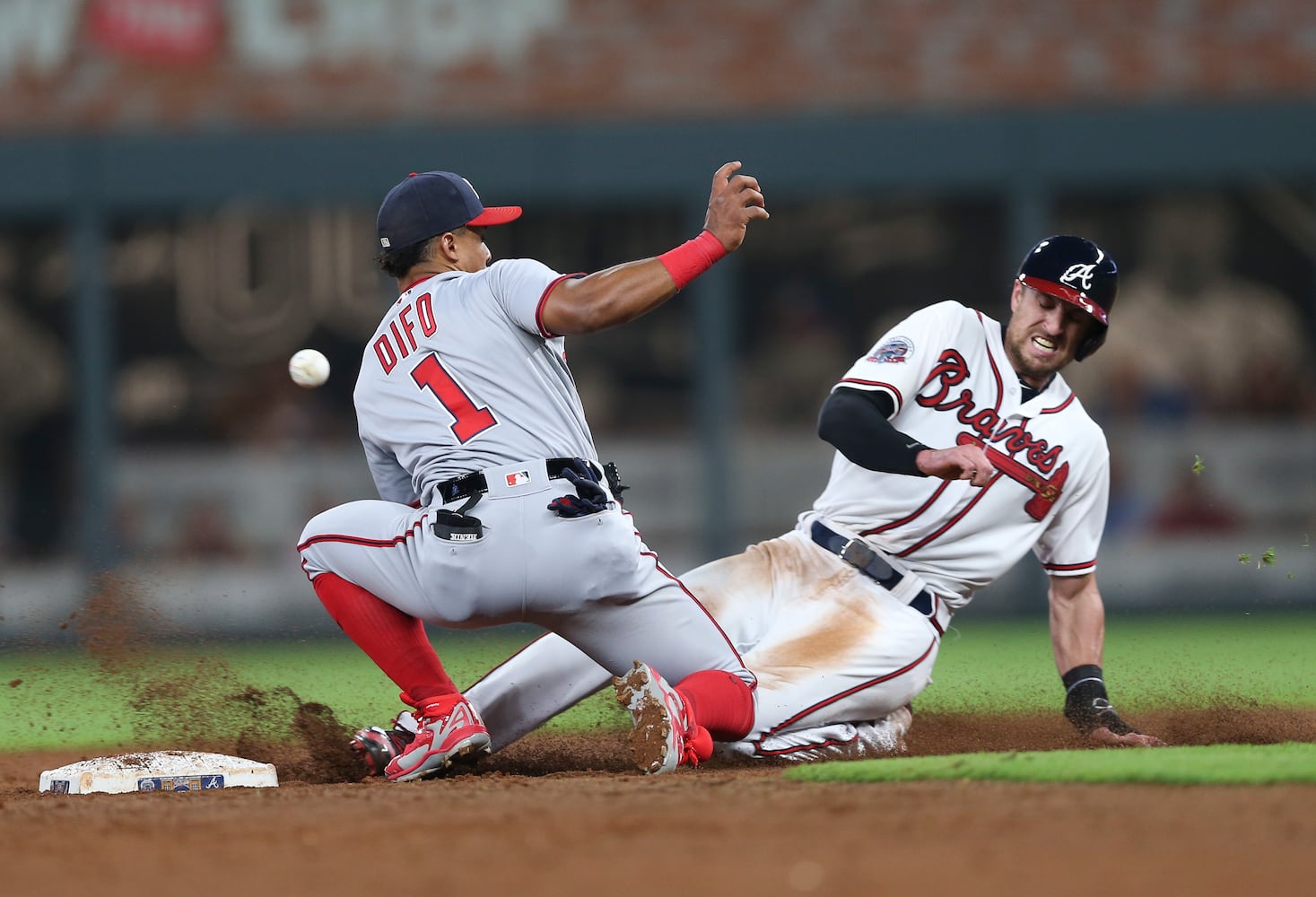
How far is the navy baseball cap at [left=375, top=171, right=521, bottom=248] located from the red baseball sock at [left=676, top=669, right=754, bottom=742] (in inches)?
55.3

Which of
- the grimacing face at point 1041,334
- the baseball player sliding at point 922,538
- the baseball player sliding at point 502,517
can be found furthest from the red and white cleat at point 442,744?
the grimacing face at point 1041,334

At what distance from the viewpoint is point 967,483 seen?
495 cm

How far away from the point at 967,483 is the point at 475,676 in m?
2.16

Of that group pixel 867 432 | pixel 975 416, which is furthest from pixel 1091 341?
pixel 867 432

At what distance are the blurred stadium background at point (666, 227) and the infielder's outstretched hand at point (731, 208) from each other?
24.2 ft

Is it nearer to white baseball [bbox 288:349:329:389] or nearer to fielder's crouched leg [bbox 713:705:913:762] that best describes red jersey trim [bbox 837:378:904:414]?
fielder's crouched leg [bbox 713:705:913:762]

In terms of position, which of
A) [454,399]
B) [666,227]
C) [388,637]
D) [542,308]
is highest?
[666,227]

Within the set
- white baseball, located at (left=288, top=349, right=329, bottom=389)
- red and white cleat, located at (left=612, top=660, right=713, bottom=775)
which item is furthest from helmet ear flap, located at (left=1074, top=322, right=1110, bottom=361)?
white baseball, located at (left=288, top=349, right=329, bottom=389)

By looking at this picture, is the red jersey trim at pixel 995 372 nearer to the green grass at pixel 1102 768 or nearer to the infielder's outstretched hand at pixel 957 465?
the infielder's outstretched hand at pixel 957 465

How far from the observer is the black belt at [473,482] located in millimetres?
4402

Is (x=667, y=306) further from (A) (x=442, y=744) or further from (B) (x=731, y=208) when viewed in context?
(A) (x=442, y=744)

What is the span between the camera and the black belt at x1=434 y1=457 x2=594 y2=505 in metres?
4.40

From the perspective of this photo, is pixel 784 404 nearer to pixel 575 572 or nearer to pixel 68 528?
pixel 68 528

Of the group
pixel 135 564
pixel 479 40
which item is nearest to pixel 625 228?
pixel 479 40
